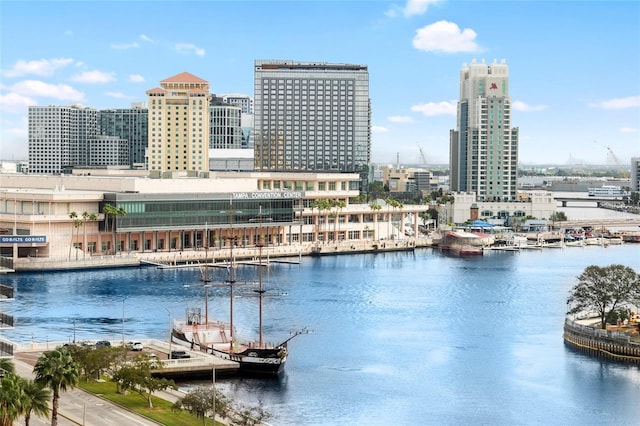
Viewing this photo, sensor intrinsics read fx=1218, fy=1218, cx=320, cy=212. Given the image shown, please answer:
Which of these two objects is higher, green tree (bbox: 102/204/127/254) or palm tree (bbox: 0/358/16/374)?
green tree (bbox: 102/204/127/254)

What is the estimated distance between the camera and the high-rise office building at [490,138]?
150750 mm

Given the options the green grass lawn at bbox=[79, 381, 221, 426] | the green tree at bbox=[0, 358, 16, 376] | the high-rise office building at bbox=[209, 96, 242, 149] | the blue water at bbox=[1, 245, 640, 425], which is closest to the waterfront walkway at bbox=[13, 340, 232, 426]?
the green grass lawn at bbox=[79, 381, 221, 426]

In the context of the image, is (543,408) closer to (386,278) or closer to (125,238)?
(386,278)

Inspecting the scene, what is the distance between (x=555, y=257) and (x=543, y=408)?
6469 centimetres

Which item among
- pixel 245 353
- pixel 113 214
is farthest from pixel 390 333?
pixel 113 214

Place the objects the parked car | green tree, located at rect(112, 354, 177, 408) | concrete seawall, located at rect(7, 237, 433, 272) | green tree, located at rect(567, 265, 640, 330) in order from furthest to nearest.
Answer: concrete seawall, located at rect(7, 237, 433, 272) → green tree, located at rect(567, 265, 640, 330) → the parked car → green tree, located at rect(112, 354, 177, 408)

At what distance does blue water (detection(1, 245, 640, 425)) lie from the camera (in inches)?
1650

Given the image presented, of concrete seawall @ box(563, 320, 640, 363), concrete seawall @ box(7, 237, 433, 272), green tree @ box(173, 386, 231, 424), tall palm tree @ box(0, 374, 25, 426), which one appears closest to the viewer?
tall palm tree @ box(0, 374, 25, 426)

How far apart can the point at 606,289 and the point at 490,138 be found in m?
100

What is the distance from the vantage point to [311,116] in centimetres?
17112

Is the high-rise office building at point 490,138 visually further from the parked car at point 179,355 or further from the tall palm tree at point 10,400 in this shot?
the tall palm tree at point 10,400

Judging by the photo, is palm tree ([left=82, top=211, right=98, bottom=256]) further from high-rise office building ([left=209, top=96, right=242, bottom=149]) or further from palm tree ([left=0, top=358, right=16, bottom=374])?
high-rise office building ([left=209, top=96, right=242, bottom=149])

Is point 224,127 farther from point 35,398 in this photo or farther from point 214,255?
point 35,398

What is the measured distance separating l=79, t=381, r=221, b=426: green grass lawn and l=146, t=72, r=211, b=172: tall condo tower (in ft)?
352
